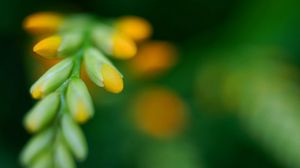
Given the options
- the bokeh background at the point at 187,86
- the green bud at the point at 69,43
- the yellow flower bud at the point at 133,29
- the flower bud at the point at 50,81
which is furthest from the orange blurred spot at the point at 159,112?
the flower bud at the point at 50,81

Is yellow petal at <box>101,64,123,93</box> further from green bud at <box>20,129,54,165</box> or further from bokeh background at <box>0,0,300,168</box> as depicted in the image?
bokeh background at <box>0,0,300,168</box>

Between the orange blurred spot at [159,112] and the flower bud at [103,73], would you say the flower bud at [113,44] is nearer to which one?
the flower bud at [103,73]

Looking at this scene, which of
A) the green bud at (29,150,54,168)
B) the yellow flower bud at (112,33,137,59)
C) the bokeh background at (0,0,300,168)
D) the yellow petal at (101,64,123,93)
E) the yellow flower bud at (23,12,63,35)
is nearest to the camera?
the yellow petal at (101,64,123,93)

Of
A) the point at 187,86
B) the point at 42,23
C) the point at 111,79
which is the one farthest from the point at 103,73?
the point at 187,86

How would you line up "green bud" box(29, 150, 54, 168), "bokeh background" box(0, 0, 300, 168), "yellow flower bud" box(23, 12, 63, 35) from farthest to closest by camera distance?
"bokeh background" box(0, 0, 300, 168) → "yellow flower bud" box(23, 12, 63, 35) → "green bud" box(29, 150, 54, 168)

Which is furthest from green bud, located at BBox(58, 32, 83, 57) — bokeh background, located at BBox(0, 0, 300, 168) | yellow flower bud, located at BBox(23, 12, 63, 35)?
bokeh background, located at BBox(0, 0, 300, 168)

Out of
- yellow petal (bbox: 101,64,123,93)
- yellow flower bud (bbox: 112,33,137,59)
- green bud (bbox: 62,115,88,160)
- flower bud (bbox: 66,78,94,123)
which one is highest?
yellow petal (bbox: 101,64,123,93)

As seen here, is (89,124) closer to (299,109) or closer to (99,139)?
(99,139)

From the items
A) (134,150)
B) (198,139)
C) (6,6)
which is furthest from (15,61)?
(198,139)

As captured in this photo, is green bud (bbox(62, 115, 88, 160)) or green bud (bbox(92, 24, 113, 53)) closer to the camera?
green bud (bbox(62, 115, 88, 160))
